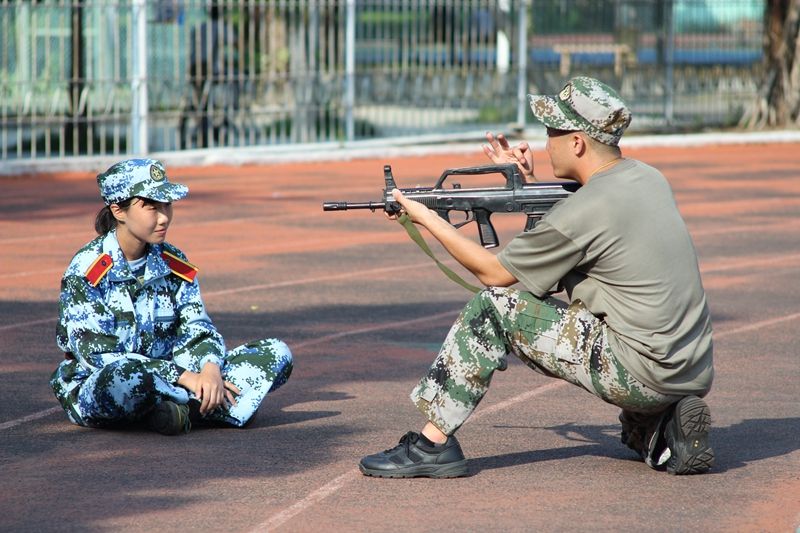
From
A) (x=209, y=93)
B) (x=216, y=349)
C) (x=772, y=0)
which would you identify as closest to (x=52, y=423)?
(x=216, y=349)

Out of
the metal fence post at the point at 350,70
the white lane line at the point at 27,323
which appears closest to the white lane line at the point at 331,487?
the white lane line at the point at 27,323

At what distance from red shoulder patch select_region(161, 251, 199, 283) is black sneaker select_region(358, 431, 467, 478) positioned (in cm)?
138

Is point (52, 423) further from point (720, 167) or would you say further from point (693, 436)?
point (720, 167)

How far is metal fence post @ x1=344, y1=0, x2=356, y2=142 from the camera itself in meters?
21.2

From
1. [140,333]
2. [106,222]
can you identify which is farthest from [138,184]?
[140,333]

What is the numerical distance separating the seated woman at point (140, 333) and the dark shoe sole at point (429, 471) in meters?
0.95

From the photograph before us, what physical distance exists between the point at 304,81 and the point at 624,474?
52.8 ft

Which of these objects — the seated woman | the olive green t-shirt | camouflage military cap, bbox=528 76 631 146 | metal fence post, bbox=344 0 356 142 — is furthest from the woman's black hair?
metal fence post, bbox=344 0 356 142

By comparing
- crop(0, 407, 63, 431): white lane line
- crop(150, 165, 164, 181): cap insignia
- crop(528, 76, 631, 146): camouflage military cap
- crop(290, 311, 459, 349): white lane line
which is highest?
crop(528, 76, 631, 146): camouflage military cap

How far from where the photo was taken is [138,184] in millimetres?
6020

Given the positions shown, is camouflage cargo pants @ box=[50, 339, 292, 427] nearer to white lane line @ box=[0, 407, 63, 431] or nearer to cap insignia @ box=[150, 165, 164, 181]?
white lane line @ box=[0, 407, 63, 431]

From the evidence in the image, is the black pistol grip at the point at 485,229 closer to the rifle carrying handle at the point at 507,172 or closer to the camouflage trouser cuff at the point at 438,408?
the rifle carrying handle at the point at 507,172

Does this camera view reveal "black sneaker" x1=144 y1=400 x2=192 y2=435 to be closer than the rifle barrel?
No

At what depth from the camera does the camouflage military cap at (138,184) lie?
6.00m
